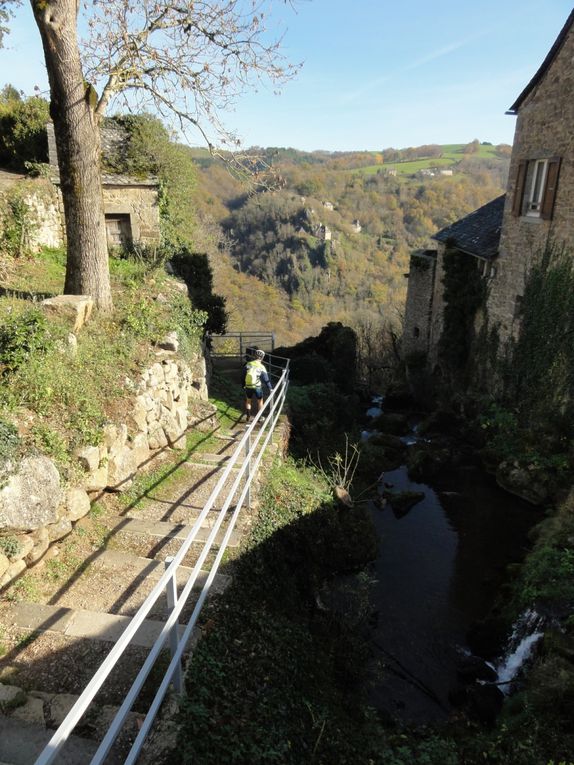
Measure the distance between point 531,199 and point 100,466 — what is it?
13.9 metres

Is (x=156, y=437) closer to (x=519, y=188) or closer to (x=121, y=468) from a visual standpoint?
(x=121, y=468)

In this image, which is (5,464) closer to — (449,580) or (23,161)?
(449,580)

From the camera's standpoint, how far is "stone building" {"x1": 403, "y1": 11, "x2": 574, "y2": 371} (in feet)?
41.5

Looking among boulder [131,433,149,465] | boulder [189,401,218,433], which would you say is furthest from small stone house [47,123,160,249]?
boulder [131,433,149,465]

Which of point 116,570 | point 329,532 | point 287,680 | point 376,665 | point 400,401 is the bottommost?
point 400,401

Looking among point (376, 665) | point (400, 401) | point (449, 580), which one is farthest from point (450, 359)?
point (376, 665)

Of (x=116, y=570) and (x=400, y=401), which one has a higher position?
(x=116, y=570)

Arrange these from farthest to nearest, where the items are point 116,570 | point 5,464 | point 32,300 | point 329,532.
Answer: point 32,300 → point 329,532 → point 116,570 → point 5,464

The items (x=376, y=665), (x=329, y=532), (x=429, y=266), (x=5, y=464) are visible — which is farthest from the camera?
(x=429, y=266)

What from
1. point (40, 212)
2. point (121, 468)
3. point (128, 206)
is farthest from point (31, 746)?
point (128, 206)

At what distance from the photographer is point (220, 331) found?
18984 millimetres

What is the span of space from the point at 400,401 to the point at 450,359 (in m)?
4.34

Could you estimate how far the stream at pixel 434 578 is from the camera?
7.39 meters

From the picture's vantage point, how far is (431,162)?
96438mm
